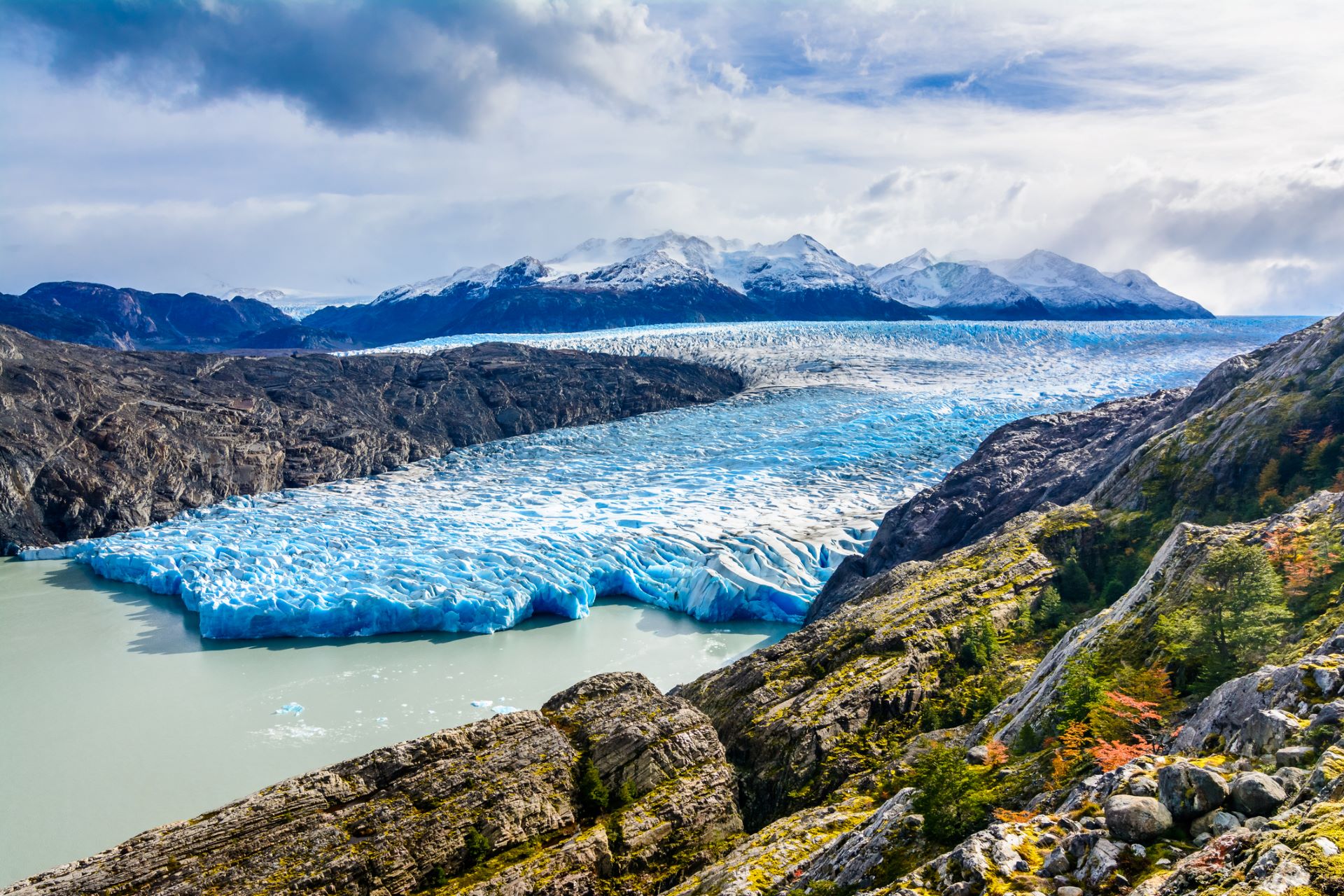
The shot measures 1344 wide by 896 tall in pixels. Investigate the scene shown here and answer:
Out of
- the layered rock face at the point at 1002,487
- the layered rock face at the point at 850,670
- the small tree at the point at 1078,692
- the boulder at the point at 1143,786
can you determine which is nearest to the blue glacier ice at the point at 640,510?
the layered rock face at the point at 1002,487

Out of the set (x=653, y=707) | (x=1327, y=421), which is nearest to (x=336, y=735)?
(x=653, y=707)

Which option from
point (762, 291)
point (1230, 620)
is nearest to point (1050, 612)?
point (1230, 620)

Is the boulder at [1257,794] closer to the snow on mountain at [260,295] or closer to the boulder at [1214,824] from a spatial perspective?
the boulder at [1214,824]

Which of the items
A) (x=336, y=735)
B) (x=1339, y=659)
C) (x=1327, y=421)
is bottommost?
(x=336, y=735)

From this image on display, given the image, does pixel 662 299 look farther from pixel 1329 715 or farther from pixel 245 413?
pixel 1329 715

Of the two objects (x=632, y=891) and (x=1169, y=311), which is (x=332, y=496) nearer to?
(x=632, y=891)

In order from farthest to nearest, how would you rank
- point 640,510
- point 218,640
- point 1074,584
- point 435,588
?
point 640,510 → point 435,588 → point 218,640 → point 1074,584
